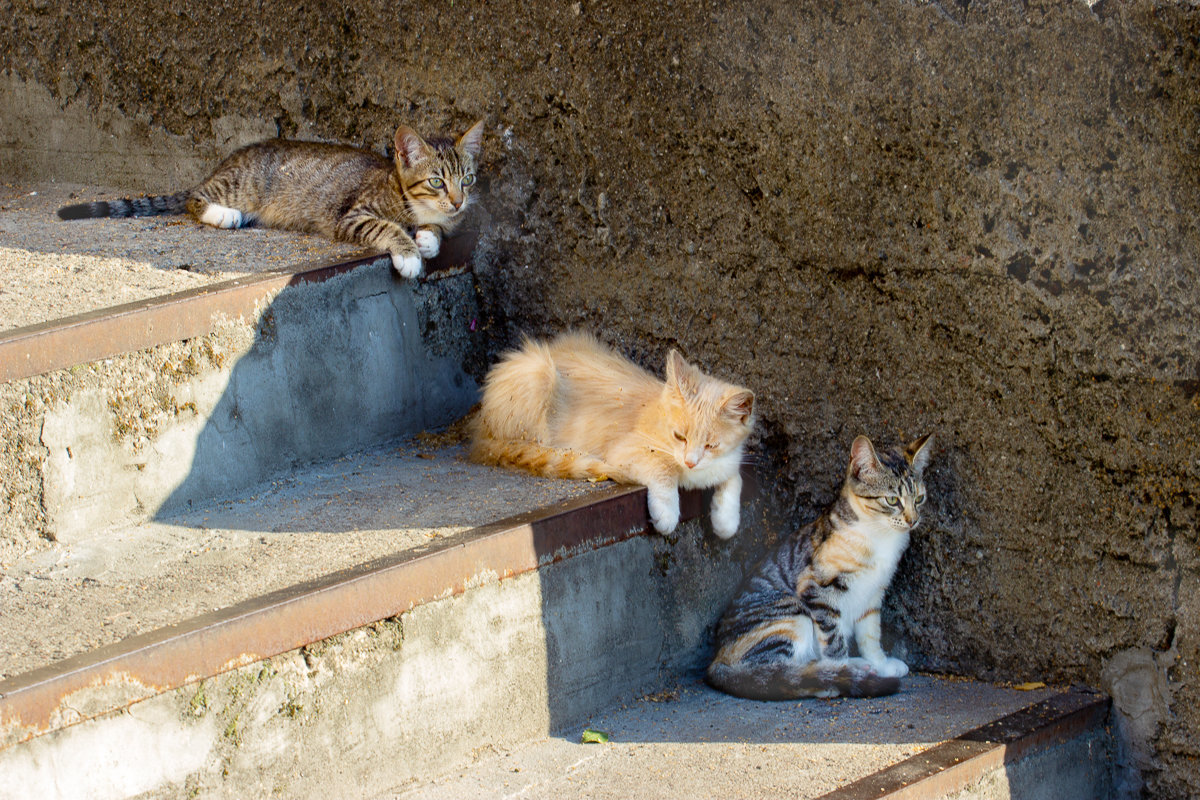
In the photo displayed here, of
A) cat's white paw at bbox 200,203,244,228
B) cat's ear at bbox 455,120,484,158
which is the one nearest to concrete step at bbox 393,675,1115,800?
cat's ear at bbox 455,120,484,158

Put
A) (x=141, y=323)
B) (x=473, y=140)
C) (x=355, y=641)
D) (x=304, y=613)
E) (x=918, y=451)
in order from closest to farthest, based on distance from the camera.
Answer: (x=304, y=613), (x=355, y=641), (x=918, y=451), (x=141, y=323), (x=473, y=140)

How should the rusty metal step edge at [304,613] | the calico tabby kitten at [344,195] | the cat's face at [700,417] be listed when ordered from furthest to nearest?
1. the calico tabby kitten at [344,195]
2. the cat's face at [700,417]
3. the rusty metal step edge at [304,613]

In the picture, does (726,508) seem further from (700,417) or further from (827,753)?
(827,753)

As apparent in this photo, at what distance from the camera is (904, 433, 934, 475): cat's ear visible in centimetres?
351

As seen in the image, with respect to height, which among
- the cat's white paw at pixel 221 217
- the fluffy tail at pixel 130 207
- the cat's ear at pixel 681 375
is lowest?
the cat's ear at pixel 681 375

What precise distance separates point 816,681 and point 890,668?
26 centimetres

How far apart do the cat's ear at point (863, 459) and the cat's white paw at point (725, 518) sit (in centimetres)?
47

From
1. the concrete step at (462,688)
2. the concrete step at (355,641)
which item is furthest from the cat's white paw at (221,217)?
the concrete step at (462,688)

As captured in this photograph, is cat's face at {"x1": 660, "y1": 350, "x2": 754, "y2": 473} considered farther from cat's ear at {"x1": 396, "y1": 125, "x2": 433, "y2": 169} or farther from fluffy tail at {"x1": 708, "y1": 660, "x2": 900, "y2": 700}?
cat's ear at {"x1": 396, "y1": 125, "x2": 433, "y2": 169}

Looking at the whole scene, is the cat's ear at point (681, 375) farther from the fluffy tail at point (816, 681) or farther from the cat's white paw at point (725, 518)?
the fluffy tail at point (816, 681)

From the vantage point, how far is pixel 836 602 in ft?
12.2

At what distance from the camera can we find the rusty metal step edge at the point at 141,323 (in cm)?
337

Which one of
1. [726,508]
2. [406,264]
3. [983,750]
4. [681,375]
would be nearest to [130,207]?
[406,264]

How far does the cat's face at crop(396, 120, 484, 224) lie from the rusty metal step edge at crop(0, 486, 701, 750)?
1.39 meters
